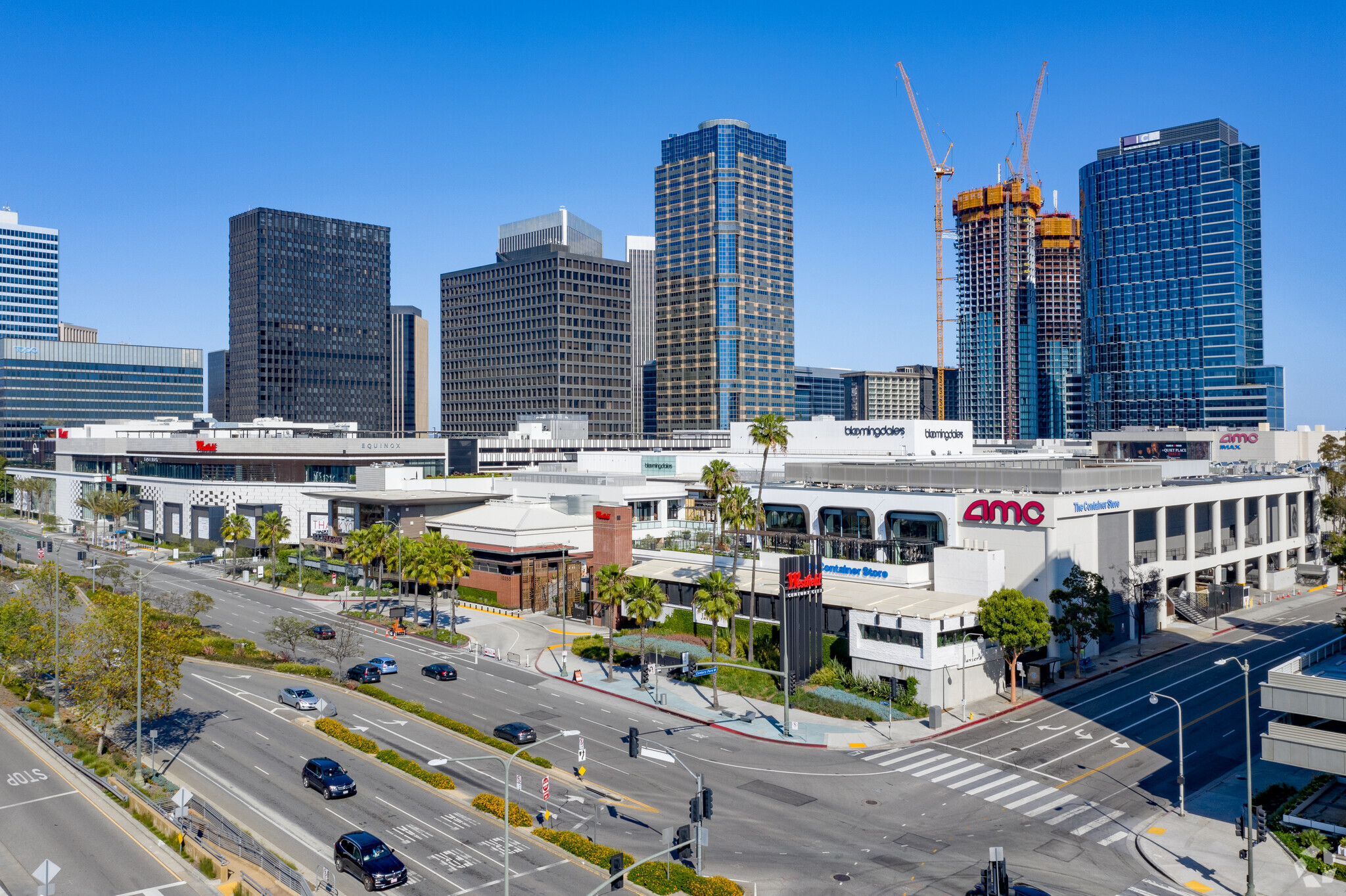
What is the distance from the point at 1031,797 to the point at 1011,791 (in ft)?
4.12

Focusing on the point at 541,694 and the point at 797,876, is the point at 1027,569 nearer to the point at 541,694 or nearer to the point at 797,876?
the point at 541,694

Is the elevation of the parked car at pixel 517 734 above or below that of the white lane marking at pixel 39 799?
below

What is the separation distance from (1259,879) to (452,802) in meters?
38.6

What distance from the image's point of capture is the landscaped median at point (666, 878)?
127ft

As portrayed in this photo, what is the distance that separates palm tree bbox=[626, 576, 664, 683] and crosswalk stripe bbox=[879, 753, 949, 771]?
25.0m

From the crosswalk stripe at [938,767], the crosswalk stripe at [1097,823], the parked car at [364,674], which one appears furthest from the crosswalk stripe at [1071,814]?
the parked car at [364,674]

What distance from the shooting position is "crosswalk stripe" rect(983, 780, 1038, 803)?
52.1 meters

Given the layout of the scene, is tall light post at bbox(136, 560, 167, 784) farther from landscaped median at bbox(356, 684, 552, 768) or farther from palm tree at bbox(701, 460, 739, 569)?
palm tree at bbox(701, 460, 739, 569)

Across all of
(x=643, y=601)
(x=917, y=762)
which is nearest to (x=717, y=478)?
(x=643, y=601)

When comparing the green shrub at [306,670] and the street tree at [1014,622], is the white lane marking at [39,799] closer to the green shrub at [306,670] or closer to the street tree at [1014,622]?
the green shrub at [306,670]

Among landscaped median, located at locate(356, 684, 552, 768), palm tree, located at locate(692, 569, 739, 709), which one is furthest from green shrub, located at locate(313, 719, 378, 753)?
palm tree, located at locate(692, 569, 739, 709)

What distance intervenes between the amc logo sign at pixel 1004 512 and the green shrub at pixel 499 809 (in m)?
53.2

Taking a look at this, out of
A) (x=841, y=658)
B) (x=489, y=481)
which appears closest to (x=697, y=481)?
(x=489, y=481)

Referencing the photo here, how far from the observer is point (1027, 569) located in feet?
275
